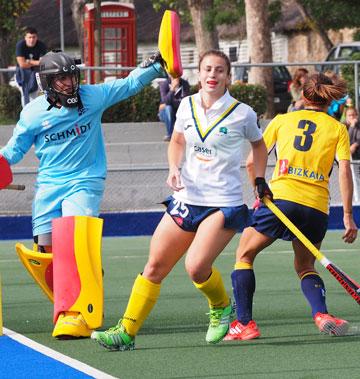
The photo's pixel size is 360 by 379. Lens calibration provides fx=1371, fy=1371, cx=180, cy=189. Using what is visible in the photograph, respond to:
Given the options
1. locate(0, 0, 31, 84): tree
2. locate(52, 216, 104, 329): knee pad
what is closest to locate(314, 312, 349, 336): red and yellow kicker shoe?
locate(52, 216, 104, 329): knee pad

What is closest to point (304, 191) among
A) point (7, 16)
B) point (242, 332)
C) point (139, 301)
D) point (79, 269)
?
point (242, 332)

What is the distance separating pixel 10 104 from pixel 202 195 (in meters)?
17.6

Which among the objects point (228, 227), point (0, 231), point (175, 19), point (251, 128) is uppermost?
point (175, 19)

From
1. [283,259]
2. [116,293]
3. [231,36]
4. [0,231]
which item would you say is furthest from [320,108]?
[231,36]

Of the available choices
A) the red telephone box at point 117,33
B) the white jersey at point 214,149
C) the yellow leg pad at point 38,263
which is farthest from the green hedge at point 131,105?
the white jersey at point 214,149

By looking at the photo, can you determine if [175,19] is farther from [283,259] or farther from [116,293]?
[283,259]

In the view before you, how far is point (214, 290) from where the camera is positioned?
8.81 metres

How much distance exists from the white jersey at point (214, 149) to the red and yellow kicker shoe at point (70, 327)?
1.19 m

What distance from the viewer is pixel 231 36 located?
59.8 m

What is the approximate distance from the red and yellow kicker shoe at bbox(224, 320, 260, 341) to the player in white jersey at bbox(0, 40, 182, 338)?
2.92 ft

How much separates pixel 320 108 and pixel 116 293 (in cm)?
312

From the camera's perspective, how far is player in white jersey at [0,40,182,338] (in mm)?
9227

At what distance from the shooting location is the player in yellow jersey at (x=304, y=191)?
29.9 ft

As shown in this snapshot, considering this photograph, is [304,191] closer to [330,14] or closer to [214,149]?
[214,149]
